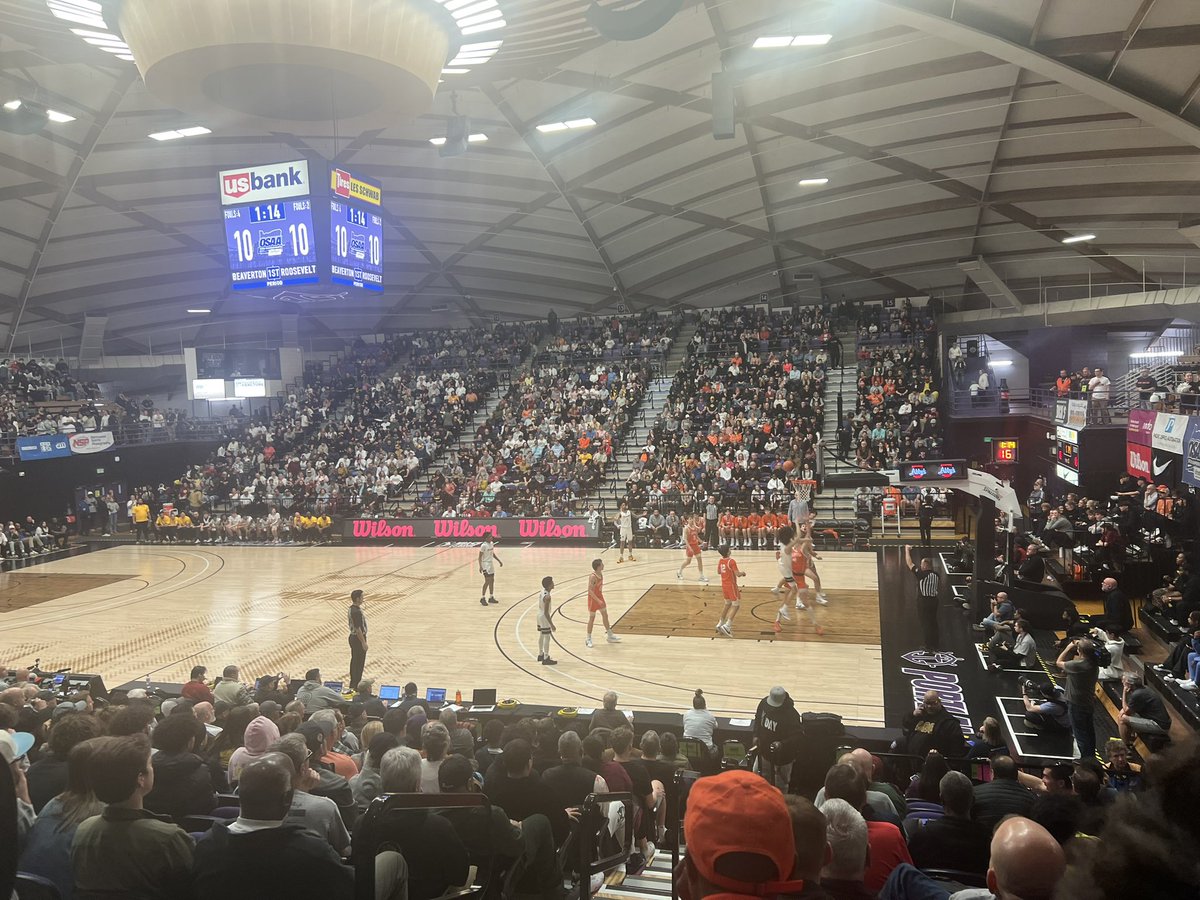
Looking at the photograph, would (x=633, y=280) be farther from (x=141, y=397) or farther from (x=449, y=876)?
(x=449, y=876)

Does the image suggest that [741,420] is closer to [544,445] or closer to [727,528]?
[727,528]

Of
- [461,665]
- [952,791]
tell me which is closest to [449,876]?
[952,791]

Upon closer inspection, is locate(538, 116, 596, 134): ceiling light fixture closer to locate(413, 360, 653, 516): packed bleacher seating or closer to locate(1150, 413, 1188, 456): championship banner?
locate(413, 360, 653, 516): packed bleacher seating

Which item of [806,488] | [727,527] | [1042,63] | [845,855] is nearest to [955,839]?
[845,855]

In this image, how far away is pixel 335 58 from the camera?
8.83 metres

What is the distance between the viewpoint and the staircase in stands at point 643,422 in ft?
95.6

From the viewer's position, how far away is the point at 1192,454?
573 inches

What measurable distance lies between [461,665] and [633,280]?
89.5 feet

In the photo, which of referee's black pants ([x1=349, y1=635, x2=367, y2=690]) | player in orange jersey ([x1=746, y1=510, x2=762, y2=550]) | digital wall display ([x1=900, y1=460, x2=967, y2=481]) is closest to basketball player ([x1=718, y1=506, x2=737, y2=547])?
player in orange jersey ([x1=746, y1=510, x2=762, y2=550])

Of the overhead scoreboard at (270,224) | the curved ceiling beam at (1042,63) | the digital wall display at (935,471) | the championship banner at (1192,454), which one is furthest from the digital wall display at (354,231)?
the championship banner at (1192,454)

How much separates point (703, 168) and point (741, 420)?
27.9ft

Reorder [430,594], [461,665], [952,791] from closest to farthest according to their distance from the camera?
[952,791]
[461,665]
[430,594]

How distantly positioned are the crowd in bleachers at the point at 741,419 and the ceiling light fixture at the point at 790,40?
474 inches

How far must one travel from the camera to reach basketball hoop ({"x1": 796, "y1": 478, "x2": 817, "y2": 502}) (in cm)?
2465
